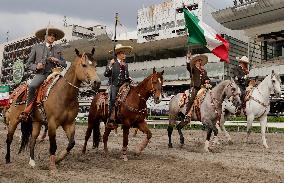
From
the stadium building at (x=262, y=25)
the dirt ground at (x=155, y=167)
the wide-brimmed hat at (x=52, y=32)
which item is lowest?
the dirt ground at (x=155, y=167)

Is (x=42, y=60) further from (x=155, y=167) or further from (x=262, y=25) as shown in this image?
(x=262, y=25)

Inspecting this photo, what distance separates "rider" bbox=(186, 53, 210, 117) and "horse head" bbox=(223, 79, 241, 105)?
3.01 feet

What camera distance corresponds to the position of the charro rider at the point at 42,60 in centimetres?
957

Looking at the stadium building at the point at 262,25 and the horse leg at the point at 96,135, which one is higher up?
the stadium building at the point at 262,25

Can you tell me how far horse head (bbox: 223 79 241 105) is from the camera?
1301 centimetres

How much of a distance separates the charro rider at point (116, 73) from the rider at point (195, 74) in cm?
285

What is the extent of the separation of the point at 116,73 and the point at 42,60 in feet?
7.75

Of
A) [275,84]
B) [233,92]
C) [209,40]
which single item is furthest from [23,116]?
[275,84]

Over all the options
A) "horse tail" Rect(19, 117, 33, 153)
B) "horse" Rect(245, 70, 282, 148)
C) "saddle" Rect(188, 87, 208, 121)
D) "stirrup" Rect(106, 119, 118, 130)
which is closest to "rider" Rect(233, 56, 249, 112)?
"horse" Rect(245, 70, 282, 148)

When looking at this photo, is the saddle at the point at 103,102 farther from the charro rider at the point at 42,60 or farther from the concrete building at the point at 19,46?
the concrete building at the point at 19,46

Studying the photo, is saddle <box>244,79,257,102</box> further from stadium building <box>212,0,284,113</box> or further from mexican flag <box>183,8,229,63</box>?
stadium building <box>212,0,284,113</box>

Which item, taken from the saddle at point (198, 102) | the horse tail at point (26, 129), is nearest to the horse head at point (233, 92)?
the saddle at point (198, 102)

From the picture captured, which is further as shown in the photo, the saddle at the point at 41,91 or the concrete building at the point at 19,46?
the concrete building at the point at 19,46

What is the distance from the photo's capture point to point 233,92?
13047 millimetres
